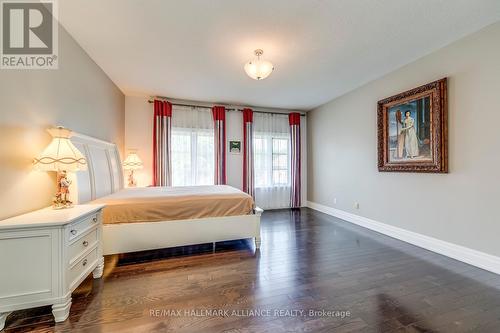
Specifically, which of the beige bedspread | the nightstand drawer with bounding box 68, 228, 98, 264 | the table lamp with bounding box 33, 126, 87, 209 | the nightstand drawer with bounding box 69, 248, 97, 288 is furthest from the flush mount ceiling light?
the nightstand drawer with bounding box 69, 248, 97, 288

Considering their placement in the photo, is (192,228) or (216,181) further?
(216,181)

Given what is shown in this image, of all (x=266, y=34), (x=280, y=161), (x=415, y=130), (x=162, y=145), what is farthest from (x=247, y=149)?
(x=415, y=130)

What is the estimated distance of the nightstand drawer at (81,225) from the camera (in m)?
1.59

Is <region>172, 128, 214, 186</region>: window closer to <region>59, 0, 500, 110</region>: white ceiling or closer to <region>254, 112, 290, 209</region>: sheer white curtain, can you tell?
<region>254, 112, 290, 209</region>: sheer white curtain

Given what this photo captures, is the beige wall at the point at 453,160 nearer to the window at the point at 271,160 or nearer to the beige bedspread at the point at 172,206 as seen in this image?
the window at the point at 271,160

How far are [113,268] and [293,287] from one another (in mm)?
1933

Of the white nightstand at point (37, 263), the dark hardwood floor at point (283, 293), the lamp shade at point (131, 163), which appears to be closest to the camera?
the white nightstand at point (37, 263)

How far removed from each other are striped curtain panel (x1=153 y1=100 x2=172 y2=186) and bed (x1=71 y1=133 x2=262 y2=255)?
130cm

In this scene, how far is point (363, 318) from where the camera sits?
1.56 metres

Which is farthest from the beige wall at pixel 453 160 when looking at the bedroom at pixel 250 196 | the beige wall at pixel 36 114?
the beige wall at pixel 36 114

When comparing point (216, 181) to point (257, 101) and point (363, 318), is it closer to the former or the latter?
point (257, 101)

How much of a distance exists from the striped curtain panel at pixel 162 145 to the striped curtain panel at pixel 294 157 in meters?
2.93

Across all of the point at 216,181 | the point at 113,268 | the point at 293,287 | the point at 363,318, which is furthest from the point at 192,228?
the point at 216,181

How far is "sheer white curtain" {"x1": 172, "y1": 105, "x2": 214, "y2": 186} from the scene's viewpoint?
4.64m
